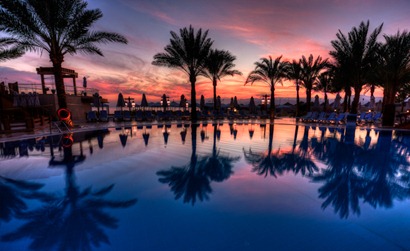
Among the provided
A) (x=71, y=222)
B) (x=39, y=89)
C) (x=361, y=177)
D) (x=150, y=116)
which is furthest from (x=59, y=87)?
(x=361, y=177)

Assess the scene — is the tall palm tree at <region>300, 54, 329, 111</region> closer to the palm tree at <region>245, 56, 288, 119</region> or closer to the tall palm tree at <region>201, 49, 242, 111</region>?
the palm tree at <region>245, 56, 288, 119</region>

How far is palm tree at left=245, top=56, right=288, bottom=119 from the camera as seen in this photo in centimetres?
2175

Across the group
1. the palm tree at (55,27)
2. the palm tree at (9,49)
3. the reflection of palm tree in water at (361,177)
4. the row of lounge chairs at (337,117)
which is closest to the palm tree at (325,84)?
the row of lounge chairs at (337,117)

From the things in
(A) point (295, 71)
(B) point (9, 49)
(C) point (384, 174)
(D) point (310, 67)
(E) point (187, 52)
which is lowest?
(C) point (384, 174)

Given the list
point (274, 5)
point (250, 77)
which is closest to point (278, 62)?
point (250, 77)

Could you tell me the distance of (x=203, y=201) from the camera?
3.70m

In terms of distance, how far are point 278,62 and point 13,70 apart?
2942 centimetres

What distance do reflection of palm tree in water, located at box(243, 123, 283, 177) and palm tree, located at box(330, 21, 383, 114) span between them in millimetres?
13634

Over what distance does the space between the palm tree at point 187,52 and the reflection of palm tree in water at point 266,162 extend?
41.9ft

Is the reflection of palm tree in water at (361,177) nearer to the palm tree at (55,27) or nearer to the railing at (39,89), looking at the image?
the palm tree at (55,27)

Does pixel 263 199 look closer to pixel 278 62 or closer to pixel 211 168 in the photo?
pixel 211 168

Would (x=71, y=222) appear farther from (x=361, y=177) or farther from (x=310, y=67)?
(x=310, y=67)

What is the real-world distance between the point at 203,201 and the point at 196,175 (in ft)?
4.46

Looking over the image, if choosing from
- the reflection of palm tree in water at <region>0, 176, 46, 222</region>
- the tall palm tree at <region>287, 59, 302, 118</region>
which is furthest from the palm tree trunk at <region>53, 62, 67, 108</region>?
the tall palm tree at <region>287, 59, 302, 118</region>
